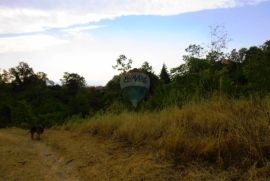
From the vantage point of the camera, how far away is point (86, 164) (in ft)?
28.2

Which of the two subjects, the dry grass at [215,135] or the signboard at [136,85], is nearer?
the dry grass at [215,135]

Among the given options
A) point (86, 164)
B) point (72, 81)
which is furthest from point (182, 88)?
point (72, 81)

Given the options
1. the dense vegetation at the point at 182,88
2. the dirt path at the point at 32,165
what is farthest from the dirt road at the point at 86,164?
the dense vegetation at the point at 182,88

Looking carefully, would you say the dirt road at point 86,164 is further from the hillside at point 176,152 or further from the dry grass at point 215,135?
the dry grass at point 215,135

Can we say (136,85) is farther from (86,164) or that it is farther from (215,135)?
(215,135)

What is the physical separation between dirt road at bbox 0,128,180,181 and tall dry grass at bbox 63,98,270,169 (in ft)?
1.26

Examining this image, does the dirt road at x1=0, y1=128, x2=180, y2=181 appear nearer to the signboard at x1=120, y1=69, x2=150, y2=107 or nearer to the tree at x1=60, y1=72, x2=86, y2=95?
the signboard at x1=120, y1=69, x2=150, y2=107

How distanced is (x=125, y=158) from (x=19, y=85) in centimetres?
6149

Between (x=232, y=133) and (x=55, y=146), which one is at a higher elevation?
(x=232, y=133)

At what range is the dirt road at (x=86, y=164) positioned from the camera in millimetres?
6969

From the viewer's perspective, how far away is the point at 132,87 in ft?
48.7

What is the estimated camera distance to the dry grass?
6.02m

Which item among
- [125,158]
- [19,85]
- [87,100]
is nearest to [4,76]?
[19,85]

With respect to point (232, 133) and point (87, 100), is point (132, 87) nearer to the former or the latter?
point (232, 133)
